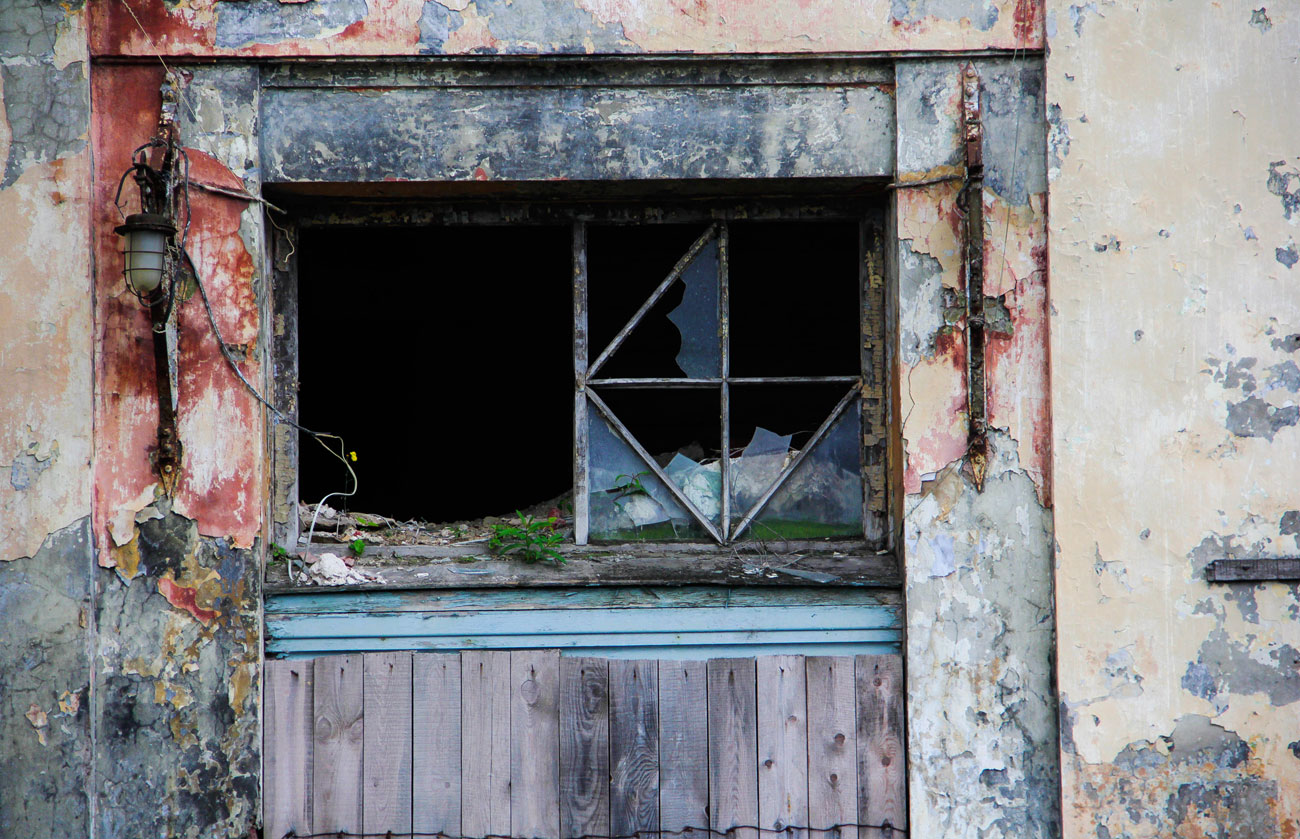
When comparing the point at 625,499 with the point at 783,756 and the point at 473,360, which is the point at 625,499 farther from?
the point at 473,360

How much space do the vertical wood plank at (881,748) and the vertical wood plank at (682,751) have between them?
0.50 m

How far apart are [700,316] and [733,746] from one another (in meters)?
1.44

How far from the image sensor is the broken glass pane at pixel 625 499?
3254 millimetres

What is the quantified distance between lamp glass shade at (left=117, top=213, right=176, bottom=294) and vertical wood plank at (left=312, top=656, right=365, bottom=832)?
1.26 meters

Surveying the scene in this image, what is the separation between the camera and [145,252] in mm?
2740

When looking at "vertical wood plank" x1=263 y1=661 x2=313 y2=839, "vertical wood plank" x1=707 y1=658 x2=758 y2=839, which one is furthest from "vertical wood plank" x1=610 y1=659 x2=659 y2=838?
"vertical wood plank" x1=263 y1=661 x2=313 y2=839

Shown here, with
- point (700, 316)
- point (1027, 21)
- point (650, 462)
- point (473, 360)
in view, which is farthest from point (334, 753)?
point (473, 360)

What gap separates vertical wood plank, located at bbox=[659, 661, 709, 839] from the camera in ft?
9.82

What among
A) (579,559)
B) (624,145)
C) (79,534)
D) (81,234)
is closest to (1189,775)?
(579,559)

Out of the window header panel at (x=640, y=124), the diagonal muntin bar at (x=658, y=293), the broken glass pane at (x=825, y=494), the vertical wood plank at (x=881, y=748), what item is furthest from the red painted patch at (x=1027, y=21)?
the vertical wood plank at (x=881, y=748)

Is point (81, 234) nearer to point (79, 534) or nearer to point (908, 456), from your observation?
point (79, 534)

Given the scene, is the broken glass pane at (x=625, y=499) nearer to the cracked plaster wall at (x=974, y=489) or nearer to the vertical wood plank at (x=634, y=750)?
the vertical wood plank at (x=634, y=750)

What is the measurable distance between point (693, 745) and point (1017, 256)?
186cm

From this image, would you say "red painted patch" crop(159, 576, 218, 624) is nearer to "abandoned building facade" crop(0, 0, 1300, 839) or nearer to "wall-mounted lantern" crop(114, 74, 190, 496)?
"abandoned building facade" crop(0, 0, 1300, 839)
